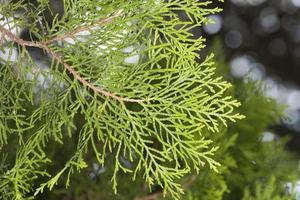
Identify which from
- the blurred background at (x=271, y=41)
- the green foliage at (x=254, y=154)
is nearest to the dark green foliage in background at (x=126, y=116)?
the green foliage at (x=254, y=154)

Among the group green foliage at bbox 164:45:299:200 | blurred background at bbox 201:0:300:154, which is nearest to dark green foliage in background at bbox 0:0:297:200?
green foliage at bbox 164:45:299:200

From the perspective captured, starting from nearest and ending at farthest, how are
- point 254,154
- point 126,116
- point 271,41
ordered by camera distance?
point 126,116
point 254,154
point 271,41

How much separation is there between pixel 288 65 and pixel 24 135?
13.8 ft

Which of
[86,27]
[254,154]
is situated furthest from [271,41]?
[86,27]

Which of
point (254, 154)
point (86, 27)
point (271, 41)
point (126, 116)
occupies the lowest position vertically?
point (271, 41)

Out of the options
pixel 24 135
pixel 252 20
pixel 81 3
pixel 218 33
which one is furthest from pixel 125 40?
pixel 252 20

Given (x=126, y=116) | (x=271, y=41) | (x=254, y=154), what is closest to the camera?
(x=126, y=116)

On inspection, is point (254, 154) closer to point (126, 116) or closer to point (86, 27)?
point (126, 116)

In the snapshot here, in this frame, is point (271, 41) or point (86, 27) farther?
point (271, 41)

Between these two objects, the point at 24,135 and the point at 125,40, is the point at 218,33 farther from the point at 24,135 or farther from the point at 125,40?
the point at 125,40

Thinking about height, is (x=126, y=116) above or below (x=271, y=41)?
above

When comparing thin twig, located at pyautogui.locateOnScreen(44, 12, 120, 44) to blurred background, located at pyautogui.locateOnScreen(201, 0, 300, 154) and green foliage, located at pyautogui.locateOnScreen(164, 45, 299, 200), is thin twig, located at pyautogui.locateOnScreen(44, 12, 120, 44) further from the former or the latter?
blurred background, located at pyautogui.locateOnScreen(201, 0, 300, 154)

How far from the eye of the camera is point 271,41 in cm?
560

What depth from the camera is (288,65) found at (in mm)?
5652
